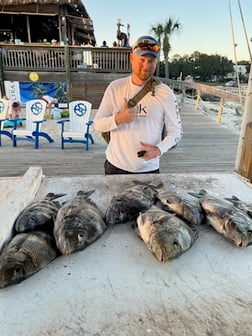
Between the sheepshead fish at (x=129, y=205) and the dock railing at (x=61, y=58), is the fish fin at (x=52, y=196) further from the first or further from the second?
the dock railing at (x=61, y=58)

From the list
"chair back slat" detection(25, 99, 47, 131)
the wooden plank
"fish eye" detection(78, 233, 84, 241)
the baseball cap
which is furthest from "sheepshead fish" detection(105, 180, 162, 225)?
"chair back slat" detection(25, 99, 47, 131)

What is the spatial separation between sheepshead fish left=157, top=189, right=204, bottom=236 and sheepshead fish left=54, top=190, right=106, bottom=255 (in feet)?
1.08

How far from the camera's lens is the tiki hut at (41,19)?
12656 millimetres

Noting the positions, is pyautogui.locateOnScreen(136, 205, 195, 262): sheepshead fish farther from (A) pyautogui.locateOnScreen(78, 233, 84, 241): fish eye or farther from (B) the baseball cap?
(B) the baseball cap

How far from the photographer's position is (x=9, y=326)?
0.76 meters

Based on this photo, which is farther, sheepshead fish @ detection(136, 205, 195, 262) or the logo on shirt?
the logo on shirt

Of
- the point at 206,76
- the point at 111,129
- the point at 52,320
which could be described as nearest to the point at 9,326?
the point at 52,320

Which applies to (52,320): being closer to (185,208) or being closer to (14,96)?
(185,208)

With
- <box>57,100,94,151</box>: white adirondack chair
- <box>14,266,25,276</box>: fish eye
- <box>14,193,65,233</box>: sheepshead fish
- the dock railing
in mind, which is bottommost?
<box>57,100,94,151</box>: white adirondack chair

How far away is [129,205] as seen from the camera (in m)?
1.32

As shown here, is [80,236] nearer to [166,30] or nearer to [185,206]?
[185,206]

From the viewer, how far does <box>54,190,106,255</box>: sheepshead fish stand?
1029mm

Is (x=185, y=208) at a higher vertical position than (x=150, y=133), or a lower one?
lower

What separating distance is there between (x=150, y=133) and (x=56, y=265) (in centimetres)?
119
